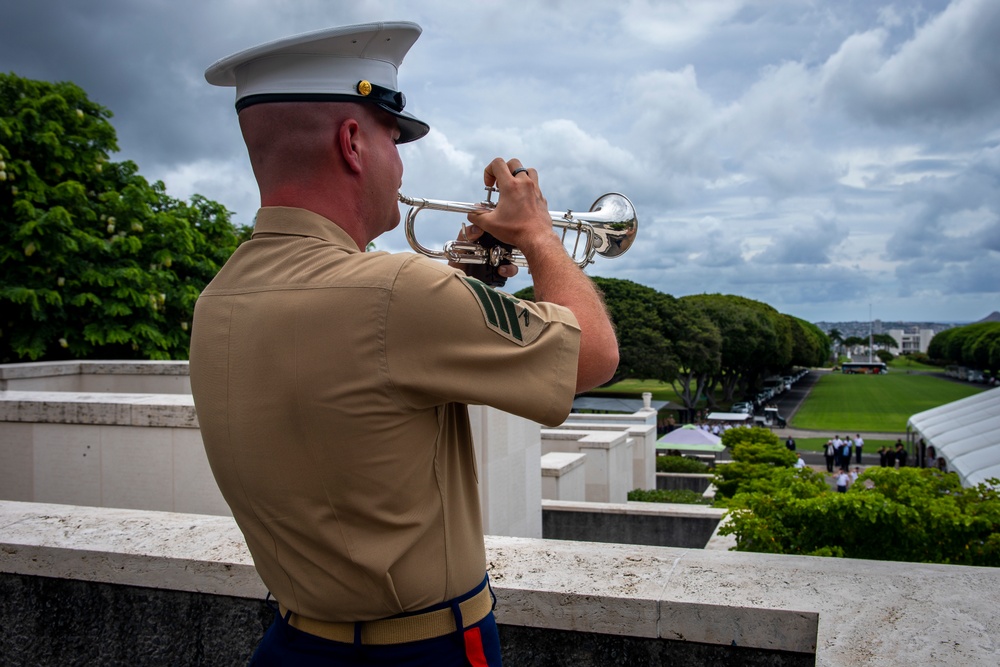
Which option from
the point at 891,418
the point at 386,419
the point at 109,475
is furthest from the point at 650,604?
the point at 891,418

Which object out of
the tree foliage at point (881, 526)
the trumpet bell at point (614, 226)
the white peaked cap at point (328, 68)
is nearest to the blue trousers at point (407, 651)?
the white peaked cap at point (328, 68)

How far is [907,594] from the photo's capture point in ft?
9.09

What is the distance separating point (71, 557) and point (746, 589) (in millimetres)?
2638

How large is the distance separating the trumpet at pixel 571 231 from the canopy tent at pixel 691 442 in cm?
2524

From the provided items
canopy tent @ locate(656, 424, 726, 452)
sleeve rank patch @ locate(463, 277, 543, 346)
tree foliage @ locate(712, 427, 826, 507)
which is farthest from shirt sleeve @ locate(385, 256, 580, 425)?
canopy tent @ locate(656, 424, 726, 452)

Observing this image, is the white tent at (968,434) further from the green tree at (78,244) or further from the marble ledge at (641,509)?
the green tree at (78,244)

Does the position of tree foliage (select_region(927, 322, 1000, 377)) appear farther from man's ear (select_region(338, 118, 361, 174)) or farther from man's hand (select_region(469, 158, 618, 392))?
man's ear (select_region(338, 118, 361, 174))

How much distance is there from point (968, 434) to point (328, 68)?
22891 mm

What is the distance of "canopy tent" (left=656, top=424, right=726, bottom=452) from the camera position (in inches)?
1122

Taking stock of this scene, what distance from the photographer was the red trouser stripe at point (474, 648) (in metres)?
1.87

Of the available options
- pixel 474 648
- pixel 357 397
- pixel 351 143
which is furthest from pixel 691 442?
pixel 357 397

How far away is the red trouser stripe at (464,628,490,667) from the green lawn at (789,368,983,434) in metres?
58.9

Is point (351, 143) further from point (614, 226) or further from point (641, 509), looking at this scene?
point (641, 509)

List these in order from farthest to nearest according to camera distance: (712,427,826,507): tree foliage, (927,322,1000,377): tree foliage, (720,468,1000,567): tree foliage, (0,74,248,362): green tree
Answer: (927,322,1000,377): tree foliage < (0,74,248,362): green tree < (712,427,826,507): tree foliage < (720,468,1000,567): tree foliage
